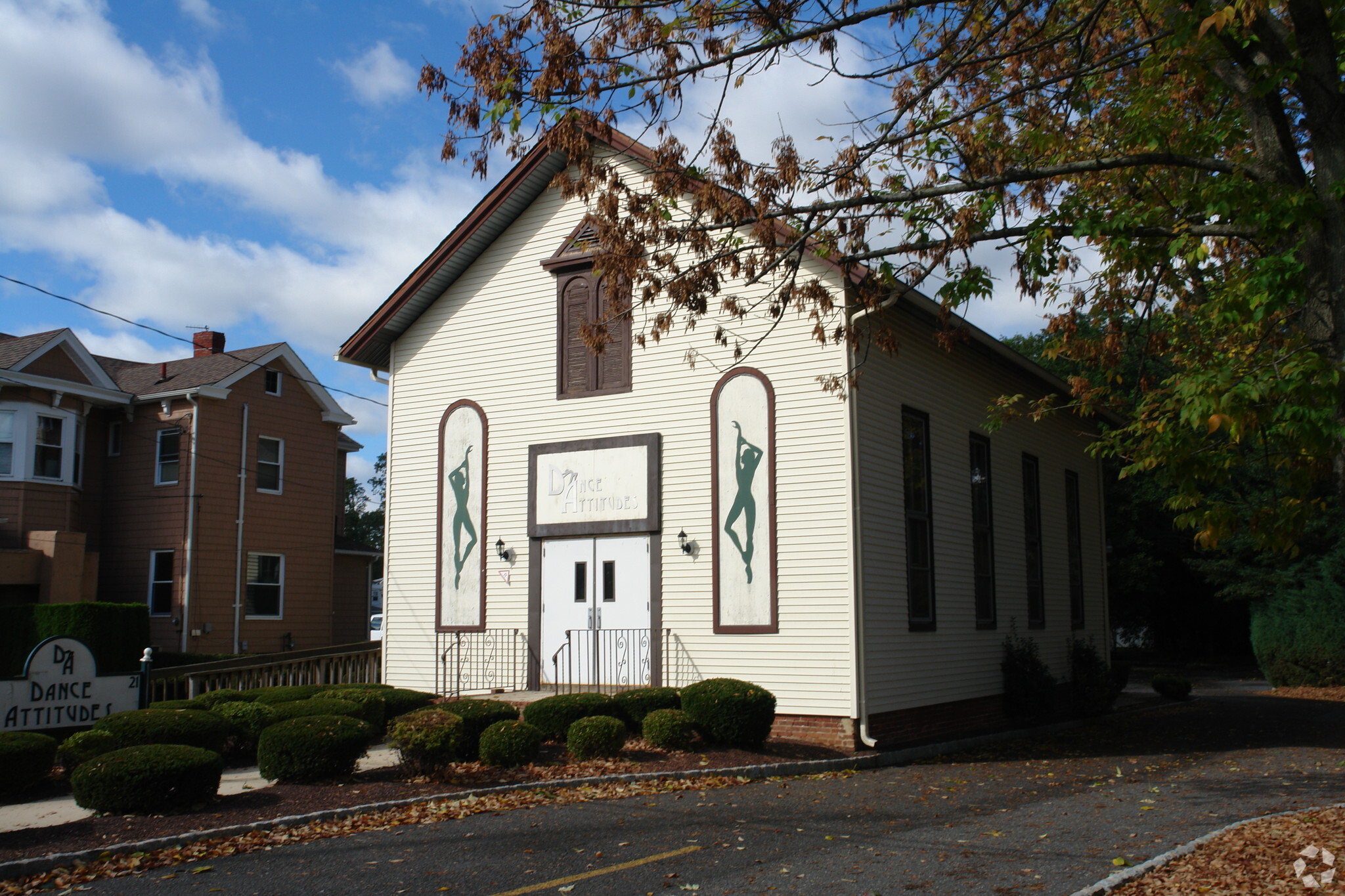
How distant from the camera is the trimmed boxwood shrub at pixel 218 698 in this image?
14.5 m

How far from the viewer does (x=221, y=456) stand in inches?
1100

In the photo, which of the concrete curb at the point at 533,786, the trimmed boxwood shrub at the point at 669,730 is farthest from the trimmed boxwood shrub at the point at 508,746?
the trimmed boxwood shrub at the point at 669,730

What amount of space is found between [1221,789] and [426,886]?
28.7 ft

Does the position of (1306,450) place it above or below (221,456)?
below

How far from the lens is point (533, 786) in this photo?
11.5 metres

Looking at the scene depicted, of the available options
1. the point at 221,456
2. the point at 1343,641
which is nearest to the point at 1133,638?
the point at 1343,641

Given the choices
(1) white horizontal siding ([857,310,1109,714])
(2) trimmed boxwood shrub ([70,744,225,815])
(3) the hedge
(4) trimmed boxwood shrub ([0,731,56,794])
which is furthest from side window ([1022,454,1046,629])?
(3) the hedge

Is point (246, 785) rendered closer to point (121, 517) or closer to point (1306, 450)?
point (1306, 450)

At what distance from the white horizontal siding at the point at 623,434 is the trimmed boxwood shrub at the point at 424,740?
4.65 m

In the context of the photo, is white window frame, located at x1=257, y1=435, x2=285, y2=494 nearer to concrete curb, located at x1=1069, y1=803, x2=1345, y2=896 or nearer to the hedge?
the hedge

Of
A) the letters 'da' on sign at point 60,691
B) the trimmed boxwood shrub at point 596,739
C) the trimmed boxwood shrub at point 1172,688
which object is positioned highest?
the letters 'da' on sign at point 60,691

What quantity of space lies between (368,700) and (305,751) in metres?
3.08

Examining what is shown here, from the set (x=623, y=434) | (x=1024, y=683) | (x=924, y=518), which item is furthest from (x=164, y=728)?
(x=1024, y=683)

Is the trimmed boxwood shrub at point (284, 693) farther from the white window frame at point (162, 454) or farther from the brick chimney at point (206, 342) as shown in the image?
the brick chimney at point (206, 342)
